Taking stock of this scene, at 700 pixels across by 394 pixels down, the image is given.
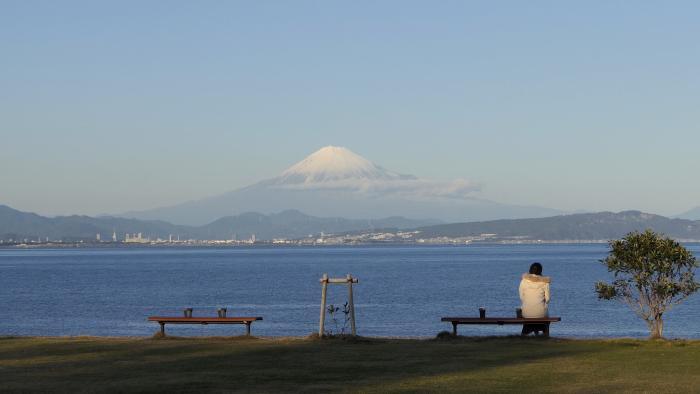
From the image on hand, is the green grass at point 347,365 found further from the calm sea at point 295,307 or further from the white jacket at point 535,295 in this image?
the calm sea at point 295,307

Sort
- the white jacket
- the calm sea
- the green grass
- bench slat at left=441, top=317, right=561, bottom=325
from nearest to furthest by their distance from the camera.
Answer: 1. the green grass
2. bench slat at left=441, top=317, right=561, bottom=325
3. the white jacket
4. the calm sea

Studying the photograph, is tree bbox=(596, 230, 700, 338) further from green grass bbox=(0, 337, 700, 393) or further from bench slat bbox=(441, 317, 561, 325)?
bench slat bbox=(441, 317, 561, 325)

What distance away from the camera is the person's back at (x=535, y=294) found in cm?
2530

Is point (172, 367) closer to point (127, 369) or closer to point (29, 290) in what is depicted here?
point (127, 369)

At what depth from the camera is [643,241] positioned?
84.8 feet

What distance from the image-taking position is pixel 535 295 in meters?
25.3

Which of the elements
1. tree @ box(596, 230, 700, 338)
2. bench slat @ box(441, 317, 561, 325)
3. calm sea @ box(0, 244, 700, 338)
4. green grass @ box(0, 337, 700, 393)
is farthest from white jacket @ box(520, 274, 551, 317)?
calm sea @ box(0, 244, 700, 338)

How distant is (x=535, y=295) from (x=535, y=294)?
2 centimetres

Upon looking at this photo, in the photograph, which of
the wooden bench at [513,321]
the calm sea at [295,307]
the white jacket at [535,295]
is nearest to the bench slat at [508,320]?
the wooden bench at [513,321]

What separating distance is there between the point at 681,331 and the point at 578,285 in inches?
2081

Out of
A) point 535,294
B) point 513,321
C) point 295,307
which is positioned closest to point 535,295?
point 535,294

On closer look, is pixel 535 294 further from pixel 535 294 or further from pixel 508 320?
pixel 508 320

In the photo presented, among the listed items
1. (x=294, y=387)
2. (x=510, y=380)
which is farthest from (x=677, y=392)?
(x=294, y=387)

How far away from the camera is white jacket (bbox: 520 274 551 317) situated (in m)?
25.3
